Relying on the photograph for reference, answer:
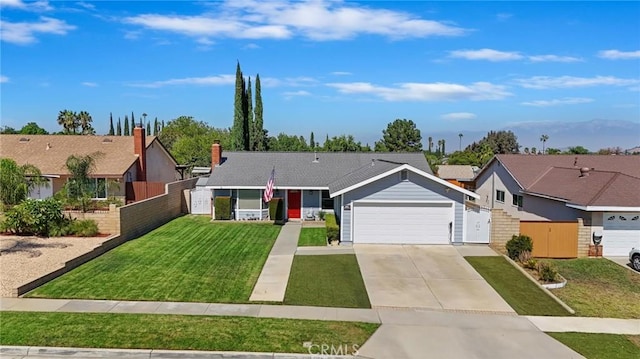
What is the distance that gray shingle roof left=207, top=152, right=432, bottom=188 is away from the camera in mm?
28406

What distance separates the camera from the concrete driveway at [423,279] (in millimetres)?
14117

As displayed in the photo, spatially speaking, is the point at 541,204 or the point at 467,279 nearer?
the point at 467,279

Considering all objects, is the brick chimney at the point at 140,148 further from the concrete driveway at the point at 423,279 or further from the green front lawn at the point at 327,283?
the concrete driveway at the point at 423,279

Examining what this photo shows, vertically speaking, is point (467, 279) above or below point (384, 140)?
below

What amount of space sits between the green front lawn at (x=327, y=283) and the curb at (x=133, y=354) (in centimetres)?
347

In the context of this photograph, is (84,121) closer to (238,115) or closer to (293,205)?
(238,115)

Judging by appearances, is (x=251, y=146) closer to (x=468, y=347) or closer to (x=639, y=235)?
(x=639, y=235)

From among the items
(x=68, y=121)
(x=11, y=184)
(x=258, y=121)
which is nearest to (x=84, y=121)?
(x=68, y=121)

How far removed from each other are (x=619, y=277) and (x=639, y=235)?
411cm

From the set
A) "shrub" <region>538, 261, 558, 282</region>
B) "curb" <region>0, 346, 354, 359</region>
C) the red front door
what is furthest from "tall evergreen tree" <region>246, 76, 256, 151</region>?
"curb" <region>0, 346, 354, 359</region>

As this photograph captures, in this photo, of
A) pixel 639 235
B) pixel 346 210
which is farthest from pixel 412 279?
pixel 639 235

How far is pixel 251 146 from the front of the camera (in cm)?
5678

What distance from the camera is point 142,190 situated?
31.0 meters

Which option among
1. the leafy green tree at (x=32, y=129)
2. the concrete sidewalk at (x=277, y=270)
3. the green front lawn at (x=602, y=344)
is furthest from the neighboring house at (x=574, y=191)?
the leafy green tree at (x=32, y=129)
